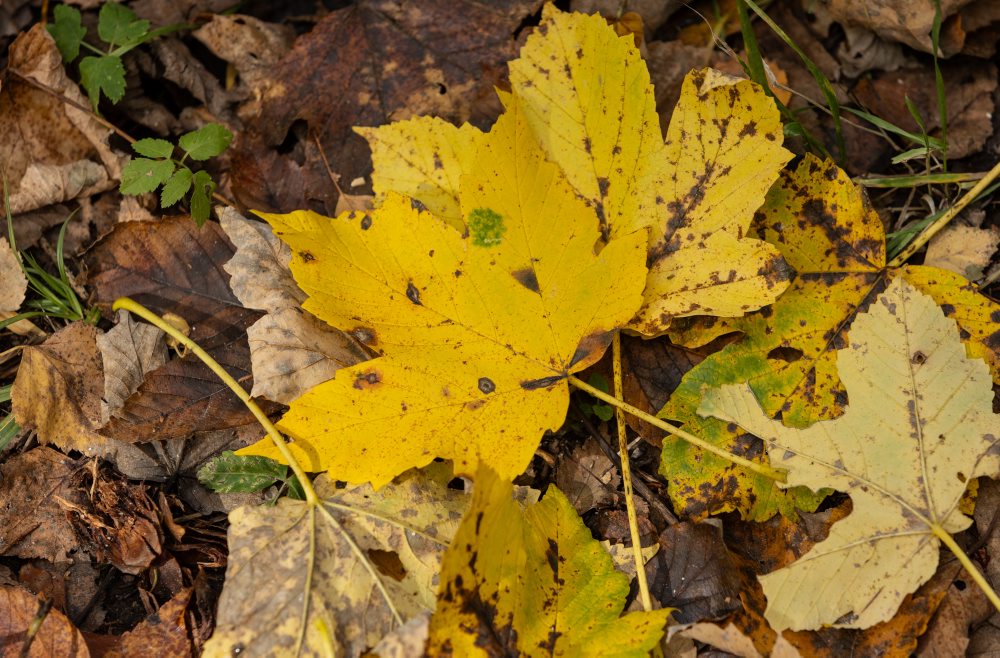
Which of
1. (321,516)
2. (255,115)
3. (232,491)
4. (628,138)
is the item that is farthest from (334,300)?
(255,115)

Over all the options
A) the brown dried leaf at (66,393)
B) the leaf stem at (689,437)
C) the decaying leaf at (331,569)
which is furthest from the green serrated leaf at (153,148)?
the leaf stem at (689,437)

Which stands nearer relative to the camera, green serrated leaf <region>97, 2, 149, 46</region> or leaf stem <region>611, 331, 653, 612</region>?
leaf stem <region>611, 331, 653, 612</region>

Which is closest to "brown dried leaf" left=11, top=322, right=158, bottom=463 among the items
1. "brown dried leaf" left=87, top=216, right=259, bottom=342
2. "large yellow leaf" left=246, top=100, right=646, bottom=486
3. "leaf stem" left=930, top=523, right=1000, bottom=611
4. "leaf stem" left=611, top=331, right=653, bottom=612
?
"brown dried leaf" left=87, top=216, right=259, bottom=342

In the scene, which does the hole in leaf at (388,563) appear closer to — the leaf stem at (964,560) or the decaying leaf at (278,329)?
the decaying leaf at (278,329)

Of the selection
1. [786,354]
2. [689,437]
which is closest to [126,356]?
[689,437]

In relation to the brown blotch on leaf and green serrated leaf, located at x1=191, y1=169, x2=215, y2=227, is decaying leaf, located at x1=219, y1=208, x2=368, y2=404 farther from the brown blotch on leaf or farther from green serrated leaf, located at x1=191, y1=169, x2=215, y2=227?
the brown blotch on leaf

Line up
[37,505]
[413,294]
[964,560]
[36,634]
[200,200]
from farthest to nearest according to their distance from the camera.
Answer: [200,200]
[37,505]
[36,634]
[413,294]
[964,560]

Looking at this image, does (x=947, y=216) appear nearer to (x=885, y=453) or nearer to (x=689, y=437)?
(x=885, y=453)
